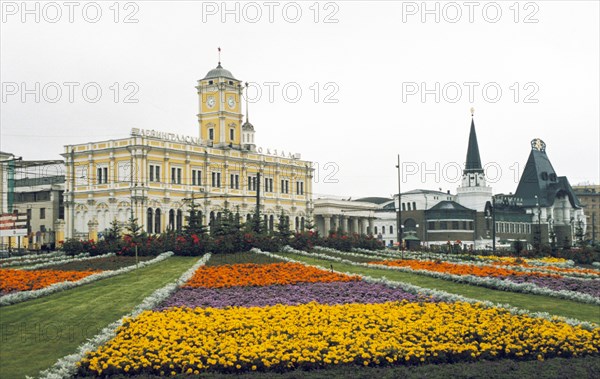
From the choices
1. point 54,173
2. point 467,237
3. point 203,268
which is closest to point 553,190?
point 467,237

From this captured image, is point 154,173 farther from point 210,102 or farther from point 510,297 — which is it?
point 510,297

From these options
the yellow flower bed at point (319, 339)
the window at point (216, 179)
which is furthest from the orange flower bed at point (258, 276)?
the window at point (216, 179)

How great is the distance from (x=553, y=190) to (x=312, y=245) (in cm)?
8618

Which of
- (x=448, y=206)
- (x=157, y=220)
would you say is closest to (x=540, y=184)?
(x=448, y=206)

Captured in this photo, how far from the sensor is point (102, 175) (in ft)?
224

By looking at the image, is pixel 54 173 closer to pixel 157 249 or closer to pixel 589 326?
pixel 157 249

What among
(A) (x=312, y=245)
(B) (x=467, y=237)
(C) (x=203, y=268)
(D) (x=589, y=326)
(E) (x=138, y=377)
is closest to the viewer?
(E) (x=138, y=377)

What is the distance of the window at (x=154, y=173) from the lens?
67.3 metres

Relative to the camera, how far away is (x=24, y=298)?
70.6 ft

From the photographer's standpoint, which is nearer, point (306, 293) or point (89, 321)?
point (89, 321)

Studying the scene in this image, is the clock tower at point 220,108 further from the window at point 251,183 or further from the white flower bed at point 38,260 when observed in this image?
the white flower bed at point 38,260

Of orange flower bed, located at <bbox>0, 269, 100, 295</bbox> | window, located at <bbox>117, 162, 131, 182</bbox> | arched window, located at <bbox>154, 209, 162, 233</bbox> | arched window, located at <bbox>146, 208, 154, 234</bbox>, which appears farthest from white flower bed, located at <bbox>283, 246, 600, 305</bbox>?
window, located at <bbox>117, 162, 131, 182</bbox>

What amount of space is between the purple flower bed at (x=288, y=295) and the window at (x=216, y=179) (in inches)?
2025

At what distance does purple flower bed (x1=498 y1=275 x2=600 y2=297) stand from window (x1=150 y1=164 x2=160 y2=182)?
47229 millimetres
